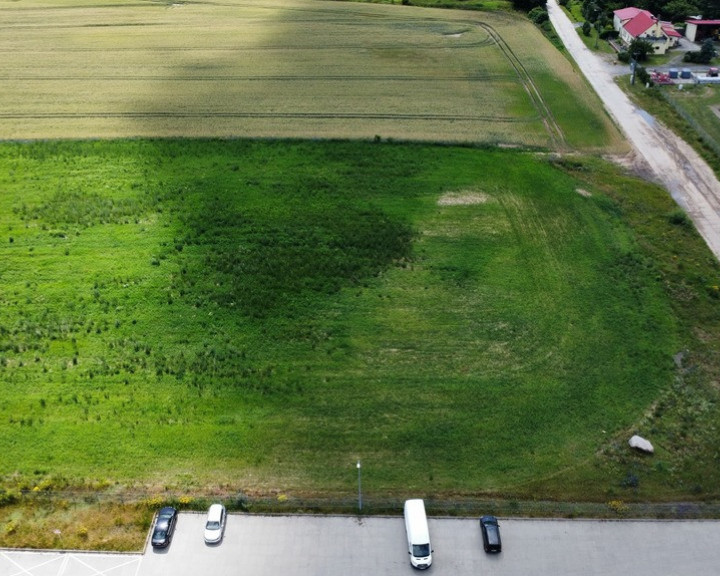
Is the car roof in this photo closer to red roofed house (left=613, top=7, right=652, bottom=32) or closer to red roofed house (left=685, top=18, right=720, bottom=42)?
red roofed house (left=613, top=7, right=652, bottom=32)

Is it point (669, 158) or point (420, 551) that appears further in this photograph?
point (669, 158)

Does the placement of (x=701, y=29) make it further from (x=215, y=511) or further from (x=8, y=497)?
(x=8, y=497)

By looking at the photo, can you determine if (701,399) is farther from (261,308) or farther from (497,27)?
(497,27)

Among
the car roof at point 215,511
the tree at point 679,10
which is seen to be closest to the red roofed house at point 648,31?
the tree at point 679,10

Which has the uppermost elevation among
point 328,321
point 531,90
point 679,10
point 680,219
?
point 679,10

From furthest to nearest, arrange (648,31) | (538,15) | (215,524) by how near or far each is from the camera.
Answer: (538,15) < (648,31) < (215,524)

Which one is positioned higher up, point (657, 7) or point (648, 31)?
point (657, 7)

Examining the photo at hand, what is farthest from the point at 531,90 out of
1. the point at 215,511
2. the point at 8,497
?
the point at 8,497
